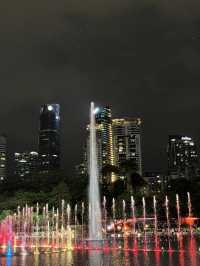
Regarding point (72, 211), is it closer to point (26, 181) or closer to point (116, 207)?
point (116, 207)

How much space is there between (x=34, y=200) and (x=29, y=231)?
20.5 ft

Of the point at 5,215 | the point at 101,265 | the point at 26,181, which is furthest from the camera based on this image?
the point at 26,181

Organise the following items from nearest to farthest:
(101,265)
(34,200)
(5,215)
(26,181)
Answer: (101,265) < (5,215) < (34,200) < (26,181)

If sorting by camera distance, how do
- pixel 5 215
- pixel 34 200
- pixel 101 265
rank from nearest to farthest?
pixel 101 265
pixel 5 215
pixel 34 200

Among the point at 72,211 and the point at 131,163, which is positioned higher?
the point at 131,163

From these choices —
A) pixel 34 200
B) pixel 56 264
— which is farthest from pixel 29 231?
pixel 56 264

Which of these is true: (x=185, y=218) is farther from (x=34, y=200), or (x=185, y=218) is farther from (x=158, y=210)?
(x=34, y=200)

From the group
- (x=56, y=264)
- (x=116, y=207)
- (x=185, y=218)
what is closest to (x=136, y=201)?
(x=116, y=207)

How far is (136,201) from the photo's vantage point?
9919 centimetres

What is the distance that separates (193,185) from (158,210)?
943 centimetres

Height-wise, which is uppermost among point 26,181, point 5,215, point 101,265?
point 26,181

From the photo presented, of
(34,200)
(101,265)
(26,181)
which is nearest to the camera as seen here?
(101,265)

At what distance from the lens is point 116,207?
99062 mm

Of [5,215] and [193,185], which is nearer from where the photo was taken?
[5,215]
